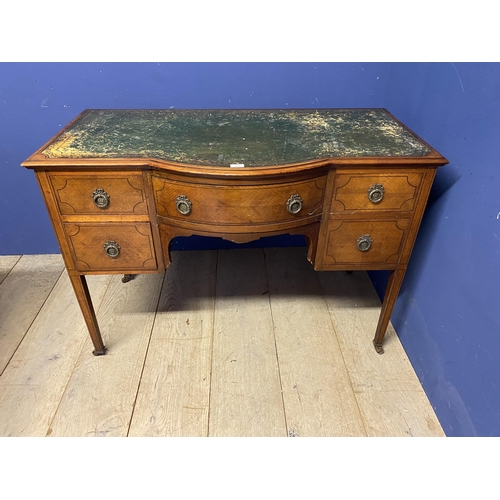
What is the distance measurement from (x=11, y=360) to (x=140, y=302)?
50 centimetres

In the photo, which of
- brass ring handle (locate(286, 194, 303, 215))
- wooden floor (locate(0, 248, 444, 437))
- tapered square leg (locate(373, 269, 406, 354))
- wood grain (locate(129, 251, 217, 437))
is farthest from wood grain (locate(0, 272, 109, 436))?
tapered square leg (locate(373, 269, 406, 354))

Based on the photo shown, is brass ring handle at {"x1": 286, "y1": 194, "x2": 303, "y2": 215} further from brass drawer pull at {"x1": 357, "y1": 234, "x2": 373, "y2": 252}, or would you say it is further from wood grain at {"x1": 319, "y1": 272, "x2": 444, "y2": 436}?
wood grain at {"x1": 319, "y1": 272, "x2": 444, "y2": 436}

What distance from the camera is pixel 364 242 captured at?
1148mm

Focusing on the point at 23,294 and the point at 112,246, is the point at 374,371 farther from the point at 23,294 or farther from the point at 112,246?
the point at 23,294

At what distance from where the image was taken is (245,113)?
1331mm

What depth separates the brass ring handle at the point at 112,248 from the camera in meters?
1.12

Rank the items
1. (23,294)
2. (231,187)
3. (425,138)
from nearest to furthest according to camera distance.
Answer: (231,187)
(425,138)
(23,294)

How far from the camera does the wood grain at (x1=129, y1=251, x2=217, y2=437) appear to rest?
122cm

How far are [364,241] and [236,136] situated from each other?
0.49m

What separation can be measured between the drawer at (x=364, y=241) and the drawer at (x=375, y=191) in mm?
49

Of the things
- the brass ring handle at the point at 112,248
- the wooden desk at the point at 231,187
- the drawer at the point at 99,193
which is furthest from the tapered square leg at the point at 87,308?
the drawer at the point at 99,193

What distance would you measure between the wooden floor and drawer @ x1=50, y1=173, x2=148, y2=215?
0.62 meters

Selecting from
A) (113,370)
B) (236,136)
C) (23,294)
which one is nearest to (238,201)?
(236,136)
